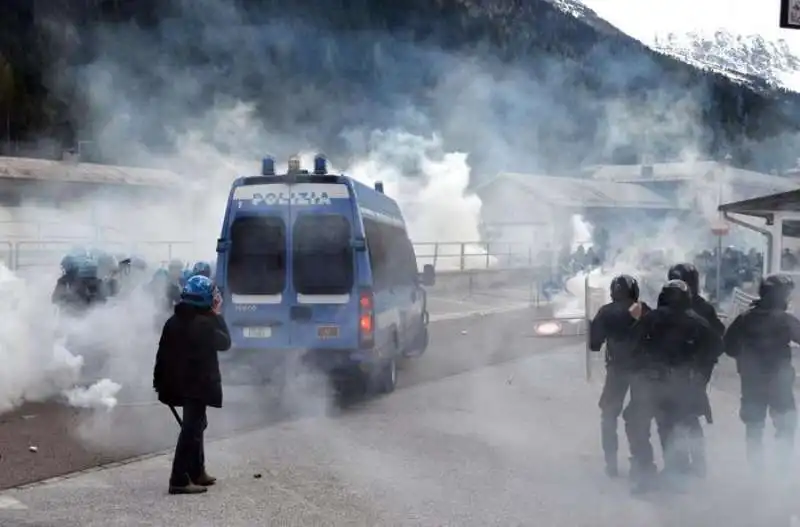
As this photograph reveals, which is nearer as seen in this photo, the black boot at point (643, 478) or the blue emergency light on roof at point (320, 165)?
the black boot at point (643, 478)

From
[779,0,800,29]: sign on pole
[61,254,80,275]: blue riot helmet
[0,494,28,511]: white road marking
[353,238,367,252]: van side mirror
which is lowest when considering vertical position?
[0,494,28,511]: white road marking

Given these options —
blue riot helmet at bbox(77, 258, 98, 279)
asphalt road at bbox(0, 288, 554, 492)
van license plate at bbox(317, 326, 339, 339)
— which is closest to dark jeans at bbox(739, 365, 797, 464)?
van license plate at bbox(317, 326, 339, 339)

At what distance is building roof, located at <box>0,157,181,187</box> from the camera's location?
85.5 feet

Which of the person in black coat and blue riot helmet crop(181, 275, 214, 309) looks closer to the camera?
the person in black coat

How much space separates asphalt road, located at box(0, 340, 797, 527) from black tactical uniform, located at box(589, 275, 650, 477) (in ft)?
1.01

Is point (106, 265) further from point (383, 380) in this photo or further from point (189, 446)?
point (189, 446)

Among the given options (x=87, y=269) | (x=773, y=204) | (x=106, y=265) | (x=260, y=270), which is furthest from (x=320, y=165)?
(x=773, y=204)

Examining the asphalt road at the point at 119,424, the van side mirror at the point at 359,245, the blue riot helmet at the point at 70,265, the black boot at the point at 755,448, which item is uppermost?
the van side mirror at the point at 359,245

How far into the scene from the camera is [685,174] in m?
35.9

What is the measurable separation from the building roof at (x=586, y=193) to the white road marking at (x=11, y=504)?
3044cm

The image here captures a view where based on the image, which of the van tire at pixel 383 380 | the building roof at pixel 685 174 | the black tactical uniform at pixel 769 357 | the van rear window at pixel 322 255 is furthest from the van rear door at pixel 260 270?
the building roof at pixel 685 174

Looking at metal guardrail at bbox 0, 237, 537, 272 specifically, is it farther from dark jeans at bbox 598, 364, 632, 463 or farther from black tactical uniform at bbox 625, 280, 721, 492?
black tactical uniform at bbox 625, 280, 721, 492

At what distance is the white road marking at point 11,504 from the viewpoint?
6.01 meters

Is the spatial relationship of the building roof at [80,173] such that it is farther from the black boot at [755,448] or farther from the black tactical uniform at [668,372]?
the black boot at [755,448]
